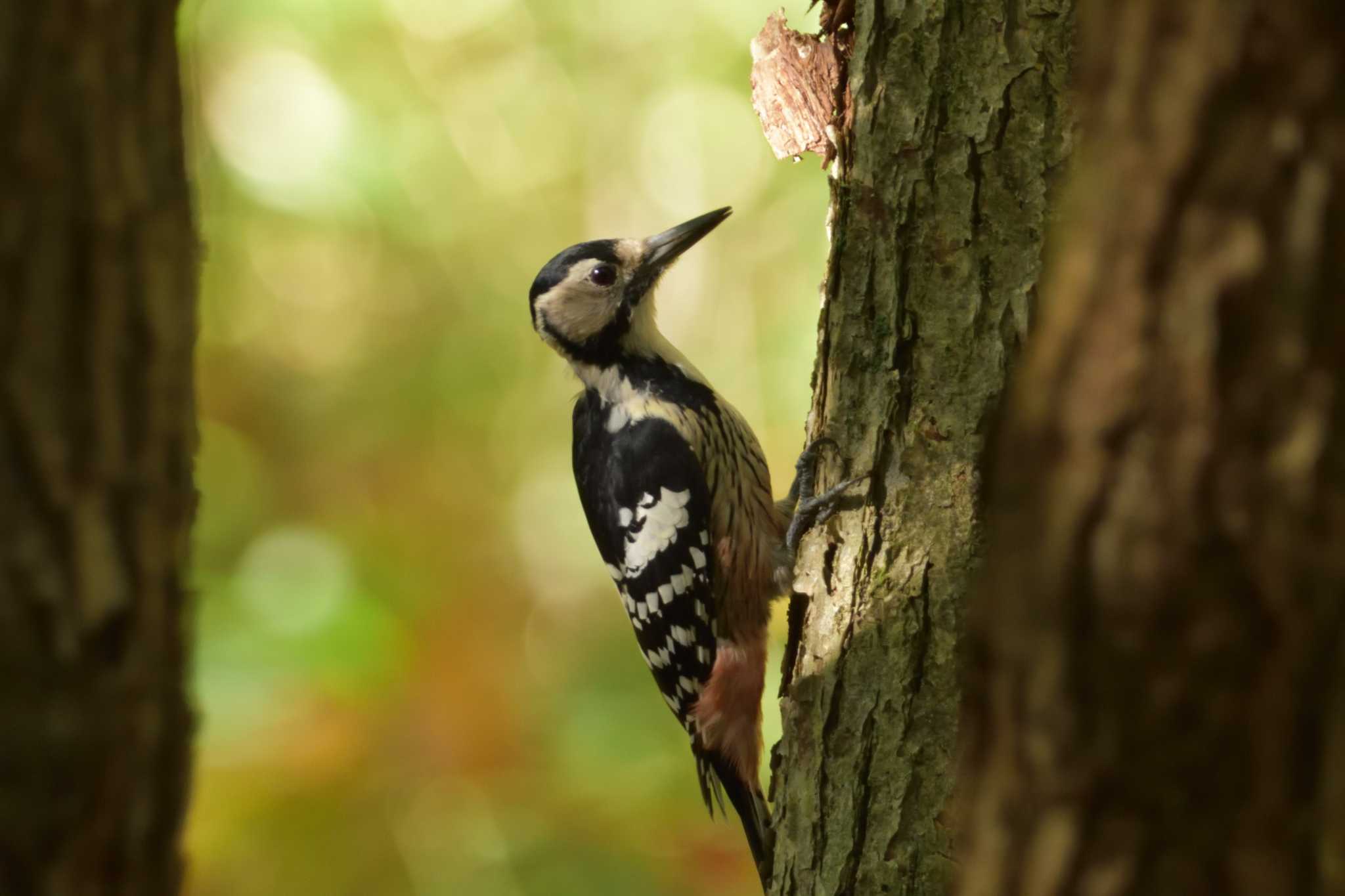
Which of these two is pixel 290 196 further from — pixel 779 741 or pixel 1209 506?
pixel 1209 506

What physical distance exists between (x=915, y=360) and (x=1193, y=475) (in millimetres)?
1382

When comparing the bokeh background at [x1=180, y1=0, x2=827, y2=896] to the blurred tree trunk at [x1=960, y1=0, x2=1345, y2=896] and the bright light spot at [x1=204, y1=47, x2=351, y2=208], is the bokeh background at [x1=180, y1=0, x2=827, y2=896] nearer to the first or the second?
the bright light spot at [x1=204, y1=47, x2=351, y2=208]

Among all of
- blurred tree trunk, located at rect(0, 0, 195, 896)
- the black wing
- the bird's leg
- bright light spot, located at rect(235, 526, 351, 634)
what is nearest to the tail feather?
the black wing

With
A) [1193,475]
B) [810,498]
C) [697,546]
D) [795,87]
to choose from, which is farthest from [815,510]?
[1193,475]

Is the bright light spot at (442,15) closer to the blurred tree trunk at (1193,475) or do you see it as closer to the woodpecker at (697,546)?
the woodpecker at (697,546)

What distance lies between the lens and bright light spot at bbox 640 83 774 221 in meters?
5.80

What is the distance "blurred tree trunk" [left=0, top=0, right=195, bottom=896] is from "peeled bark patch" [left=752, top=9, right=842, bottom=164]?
160 centimetres

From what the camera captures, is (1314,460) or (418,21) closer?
(1314,460)

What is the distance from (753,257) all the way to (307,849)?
127 inches

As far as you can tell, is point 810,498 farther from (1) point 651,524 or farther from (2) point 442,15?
(2) point 442,15

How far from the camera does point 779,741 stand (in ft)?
8.37

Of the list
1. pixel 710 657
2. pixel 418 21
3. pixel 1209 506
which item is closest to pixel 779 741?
pixel 710 657

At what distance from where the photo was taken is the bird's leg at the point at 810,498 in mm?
2492

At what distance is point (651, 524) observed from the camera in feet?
10.5
